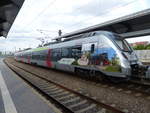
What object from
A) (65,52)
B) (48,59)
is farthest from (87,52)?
(48,59)

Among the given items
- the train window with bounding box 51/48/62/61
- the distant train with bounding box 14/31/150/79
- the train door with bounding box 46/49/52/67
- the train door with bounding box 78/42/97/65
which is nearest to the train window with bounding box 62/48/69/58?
the distant train with bounding box 14/31/150/79

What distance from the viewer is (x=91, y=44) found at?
1034cm

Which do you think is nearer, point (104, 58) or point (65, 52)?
point (104, 58)

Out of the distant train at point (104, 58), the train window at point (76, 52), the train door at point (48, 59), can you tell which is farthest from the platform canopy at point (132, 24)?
the train window at point (76, 52)

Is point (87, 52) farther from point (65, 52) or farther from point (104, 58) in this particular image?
point (65, 52)

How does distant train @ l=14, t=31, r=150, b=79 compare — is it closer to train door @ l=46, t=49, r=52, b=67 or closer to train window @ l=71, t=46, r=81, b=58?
train window @ l=71, t=46, r=81, b=58

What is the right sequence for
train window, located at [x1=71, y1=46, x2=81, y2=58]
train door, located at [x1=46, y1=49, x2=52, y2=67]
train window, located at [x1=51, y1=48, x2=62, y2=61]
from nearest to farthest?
train window, located at [x1=71, y1=46, x2=81, y2=58], train window, located at [x1=51, y1=48, x2=62, y2=61], train door, located at [x1=46, y1=49, x2=52, y2=67]

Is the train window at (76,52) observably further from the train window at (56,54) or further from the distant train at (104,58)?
the train window at (56,54)

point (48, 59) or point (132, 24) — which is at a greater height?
point (132, 24)

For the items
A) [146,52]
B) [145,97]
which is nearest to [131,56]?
[145,97]

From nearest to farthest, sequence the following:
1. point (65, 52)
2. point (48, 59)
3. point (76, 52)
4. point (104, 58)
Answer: point (104, 58)
point (76, 52)
point (65, 52)
point (48, 59)

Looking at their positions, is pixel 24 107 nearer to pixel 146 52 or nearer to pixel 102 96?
pixel 102 96

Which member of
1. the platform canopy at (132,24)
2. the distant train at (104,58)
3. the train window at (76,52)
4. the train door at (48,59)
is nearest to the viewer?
the distant train at (104,58)

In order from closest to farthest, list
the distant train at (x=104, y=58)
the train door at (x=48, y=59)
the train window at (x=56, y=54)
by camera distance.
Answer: the distant train at (x=104, y=58)
the train window at (x=56, y=54)
the train door at (x=48, y=59)
